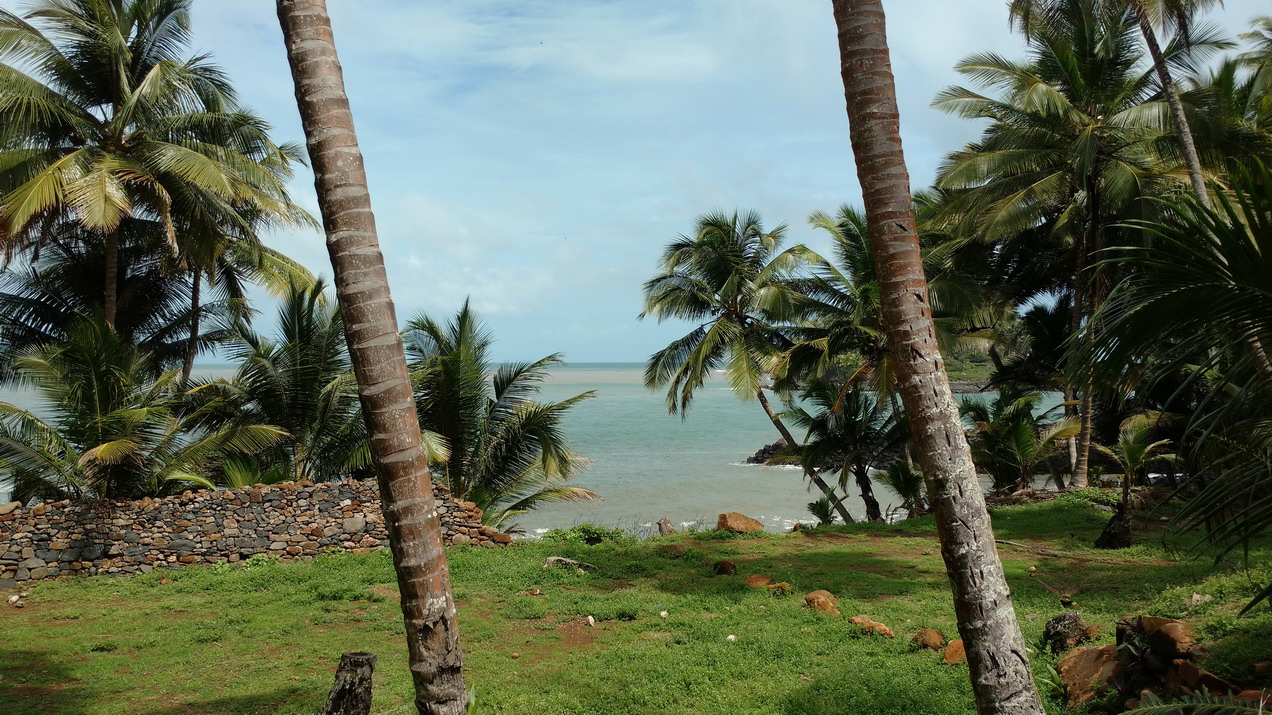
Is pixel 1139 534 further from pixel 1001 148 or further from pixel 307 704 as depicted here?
pixel 307 704

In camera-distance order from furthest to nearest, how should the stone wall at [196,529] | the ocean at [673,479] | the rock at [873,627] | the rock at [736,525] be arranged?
1. the ocean at [673,479]
2. the rock at [736,525]
3. the stone wall at [196,529]
4. the rock at [873,627]

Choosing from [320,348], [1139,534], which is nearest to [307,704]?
[320,348]

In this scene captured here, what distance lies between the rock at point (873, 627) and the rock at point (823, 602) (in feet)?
1.78

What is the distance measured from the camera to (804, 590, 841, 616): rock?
28.4ft

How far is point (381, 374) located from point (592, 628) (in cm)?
550

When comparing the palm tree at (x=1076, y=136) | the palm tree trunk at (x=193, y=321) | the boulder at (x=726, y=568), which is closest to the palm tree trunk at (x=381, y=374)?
the boulder at (x=726, y=568)

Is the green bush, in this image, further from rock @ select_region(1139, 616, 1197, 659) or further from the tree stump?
rock @ select_region(1139, 616, 1197, 659)

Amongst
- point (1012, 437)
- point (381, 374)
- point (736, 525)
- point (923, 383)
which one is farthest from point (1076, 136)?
point (381, 374)

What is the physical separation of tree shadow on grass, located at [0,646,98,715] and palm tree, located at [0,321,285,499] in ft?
13.2

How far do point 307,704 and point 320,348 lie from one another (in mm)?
9641

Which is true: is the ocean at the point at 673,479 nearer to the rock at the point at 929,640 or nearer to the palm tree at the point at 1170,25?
the rock at the point at 929,640

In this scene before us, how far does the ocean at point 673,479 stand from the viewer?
78.2 feet

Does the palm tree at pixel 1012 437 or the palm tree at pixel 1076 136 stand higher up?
the palm tree at pixel 1076 136

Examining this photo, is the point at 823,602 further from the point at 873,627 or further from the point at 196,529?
the point at 196,529
